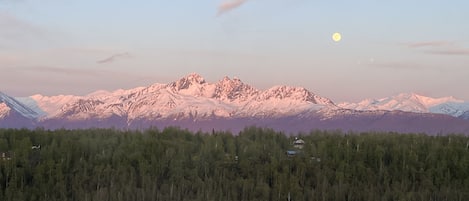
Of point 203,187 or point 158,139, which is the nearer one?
point 203,187

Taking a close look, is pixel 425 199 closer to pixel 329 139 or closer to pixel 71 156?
pixel 329 139

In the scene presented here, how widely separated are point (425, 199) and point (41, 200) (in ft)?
38.1

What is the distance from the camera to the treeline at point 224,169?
18078mm

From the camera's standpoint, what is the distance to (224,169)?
19.6 meters

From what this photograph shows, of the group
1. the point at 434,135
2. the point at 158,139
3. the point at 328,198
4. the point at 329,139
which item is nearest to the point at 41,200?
the point at 158,139

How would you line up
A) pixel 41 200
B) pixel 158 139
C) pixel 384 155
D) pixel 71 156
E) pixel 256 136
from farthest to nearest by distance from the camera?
pixel 256 136, pixel 158 139, pixel 384 155, pixel 71 156, pixel 41 200

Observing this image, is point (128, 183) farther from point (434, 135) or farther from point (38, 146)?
point (434, 135)

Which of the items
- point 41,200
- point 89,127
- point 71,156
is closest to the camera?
point 41,200

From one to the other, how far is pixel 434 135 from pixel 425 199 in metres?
8.59

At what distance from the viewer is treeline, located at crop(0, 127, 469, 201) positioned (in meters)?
18.1

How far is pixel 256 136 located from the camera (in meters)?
24.8

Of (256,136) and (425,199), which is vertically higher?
(256,136)

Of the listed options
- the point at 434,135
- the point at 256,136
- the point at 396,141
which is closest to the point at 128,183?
the point at 256,136

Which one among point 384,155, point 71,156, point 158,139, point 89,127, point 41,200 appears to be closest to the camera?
point 41,200
